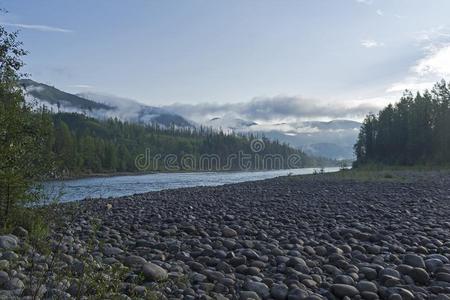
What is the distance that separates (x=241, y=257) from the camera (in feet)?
28.5

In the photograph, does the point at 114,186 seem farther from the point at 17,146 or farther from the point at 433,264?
the point at 433,264

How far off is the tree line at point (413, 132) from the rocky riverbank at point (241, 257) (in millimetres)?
61293

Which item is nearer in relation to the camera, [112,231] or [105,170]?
[112,231]

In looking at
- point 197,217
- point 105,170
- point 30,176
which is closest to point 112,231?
point 30,176

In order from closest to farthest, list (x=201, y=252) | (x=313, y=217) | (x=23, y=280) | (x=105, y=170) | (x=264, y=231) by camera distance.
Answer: (x=23, y=280)
(x=201, y=252)
(x=264, y=231)
(x=313, y=217)
(x=105, y=170)

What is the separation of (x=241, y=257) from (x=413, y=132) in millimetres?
77933

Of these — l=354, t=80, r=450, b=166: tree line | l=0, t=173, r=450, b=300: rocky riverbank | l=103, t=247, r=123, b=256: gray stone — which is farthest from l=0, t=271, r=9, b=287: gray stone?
l=354, t=80, r=450, b=166: tree line

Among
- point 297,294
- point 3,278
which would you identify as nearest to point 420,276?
point 297,294

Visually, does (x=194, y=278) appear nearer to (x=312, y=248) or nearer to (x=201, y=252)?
(x=201, y=252)

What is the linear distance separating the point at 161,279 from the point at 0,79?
702cm

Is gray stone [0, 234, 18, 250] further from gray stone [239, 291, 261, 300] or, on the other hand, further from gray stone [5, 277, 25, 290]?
gray stone [239, 291, 261, 300]

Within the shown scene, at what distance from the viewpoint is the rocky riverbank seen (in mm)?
6125

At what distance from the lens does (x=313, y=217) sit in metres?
14.9

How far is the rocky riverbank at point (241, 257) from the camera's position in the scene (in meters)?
6.12
